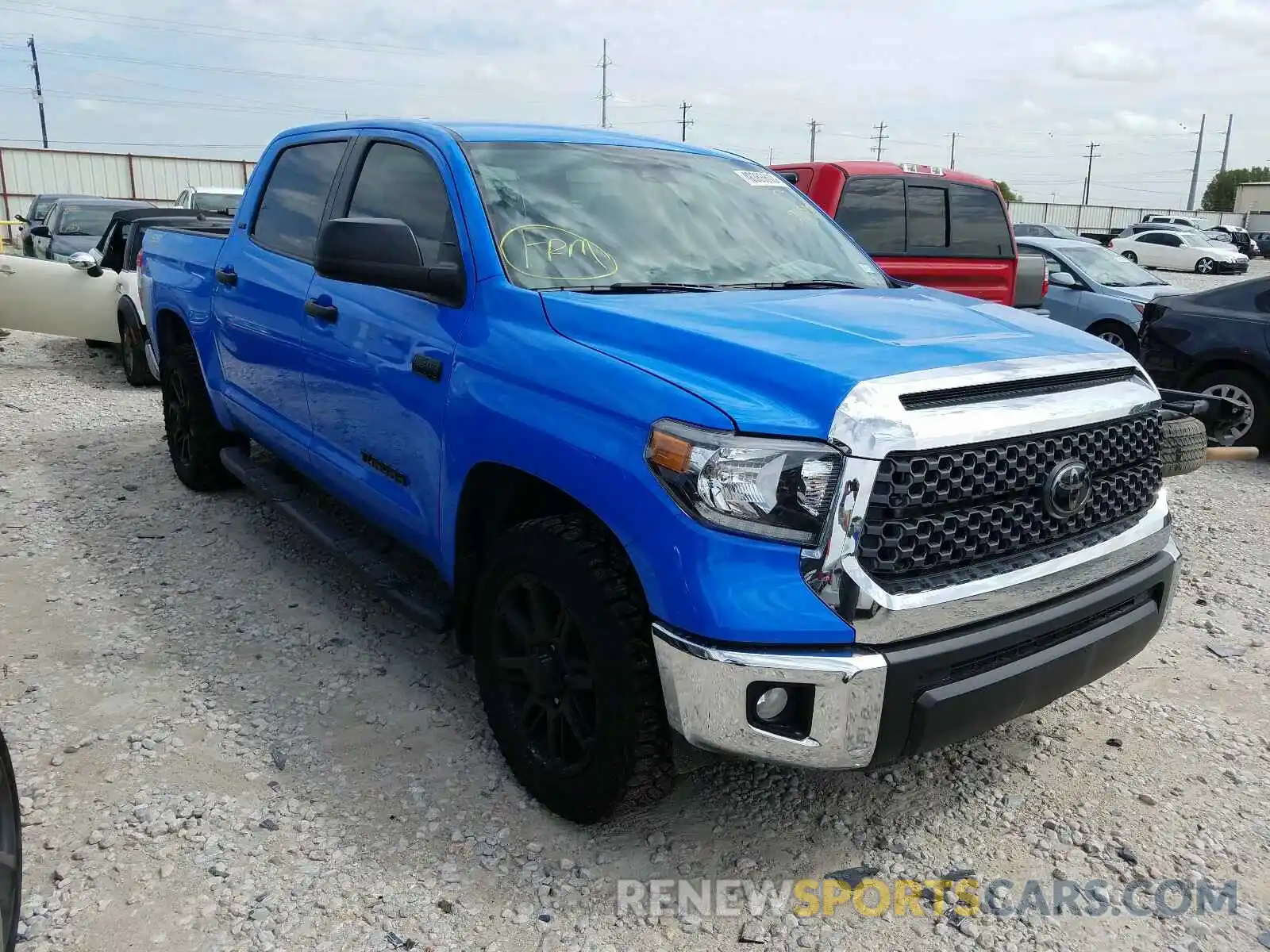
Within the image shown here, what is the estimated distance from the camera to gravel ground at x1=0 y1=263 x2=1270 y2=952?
97.0 inches

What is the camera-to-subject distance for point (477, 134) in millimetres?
3422

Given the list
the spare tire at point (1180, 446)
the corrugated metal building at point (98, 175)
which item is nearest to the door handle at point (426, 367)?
the spare tire at point (1180, 446)

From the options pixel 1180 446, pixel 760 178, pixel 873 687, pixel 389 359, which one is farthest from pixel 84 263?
pixel 873 687

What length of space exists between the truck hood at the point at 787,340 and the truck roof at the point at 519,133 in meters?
0.91

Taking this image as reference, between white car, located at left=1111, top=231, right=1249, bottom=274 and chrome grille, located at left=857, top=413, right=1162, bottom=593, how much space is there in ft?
110

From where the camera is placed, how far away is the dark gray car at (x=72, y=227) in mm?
13336

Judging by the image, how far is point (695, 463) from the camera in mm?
2199

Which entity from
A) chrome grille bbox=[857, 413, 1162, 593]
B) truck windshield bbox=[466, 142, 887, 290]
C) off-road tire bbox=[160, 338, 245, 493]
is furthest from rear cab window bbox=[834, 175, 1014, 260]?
chrome grille bbox=[857, 413, 1162, 593]

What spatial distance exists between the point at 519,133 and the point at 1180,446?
2571mm

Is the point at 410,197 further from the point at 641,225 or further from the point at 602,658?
the point at 602,658

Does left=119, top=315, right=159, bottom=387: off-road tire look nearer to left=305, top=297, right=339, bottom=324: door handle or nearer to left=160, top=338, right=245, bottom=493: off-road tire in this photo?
left=160, top=338, right=245, bottom=493: off-road tire

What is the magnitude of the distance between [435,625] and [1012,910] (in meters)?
1.81

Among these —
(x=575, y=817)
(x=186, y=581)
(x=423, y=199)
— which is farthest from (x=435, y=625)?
Result: (x=186, y=581)

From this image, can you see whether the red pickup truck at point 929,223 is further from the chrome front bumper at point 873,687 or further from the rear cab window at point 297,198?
the chrome front bumper at point 873,687
